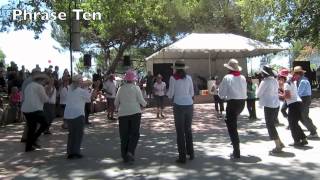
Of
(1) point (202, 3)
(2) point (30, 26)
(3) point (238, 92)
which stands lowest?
(3) point (238, 92)

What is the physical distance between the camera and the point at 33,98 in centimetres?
1089

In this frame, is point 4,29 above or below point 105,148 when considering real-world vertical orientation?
above

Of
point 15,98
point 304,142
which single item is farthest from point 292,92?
point 15,98

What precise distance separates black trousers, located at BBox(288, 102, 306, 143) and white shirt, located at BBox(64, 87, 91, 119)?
13.6 ft

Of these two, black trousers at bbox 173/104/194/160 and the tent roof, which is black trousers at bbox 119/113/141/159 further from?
the tent roof

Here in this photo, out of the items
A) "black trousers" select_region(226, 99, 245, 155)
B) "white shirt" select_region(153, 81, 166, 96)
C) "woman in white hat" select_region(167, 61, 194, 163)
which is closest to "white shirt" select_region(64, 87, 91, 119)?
"woman in white hat" select_region(167, 61, 194, 163)

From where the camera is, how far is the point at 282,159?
9242 millimetres

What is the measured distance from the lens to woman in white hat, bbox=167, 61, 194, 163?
914 cm

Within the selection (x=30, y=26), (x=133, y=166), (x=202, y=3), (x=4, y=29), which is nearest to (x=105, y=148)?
(x=133, y=166)

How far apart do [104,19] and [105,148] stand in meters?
15.3

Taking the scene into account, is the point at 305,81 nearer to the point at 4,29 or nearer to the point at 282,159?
the point at 282,159

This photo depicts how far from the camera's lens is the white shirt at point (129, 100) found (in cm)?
936

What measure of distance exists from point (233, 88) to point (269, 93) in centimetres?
92

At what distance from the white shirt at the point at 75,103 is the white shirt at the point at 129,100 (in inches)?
35.5
